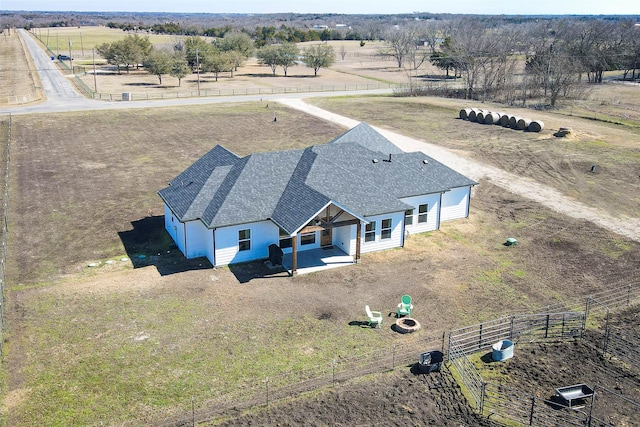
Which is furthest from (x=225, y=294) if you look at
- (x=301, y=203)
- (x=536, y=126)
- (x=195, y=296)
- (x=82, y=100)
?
(x=82, y=100)

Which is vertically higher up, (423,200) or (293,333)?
(423,200)

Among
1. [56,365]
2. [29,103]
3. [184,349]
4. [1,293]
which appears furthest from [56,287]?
[29,103]

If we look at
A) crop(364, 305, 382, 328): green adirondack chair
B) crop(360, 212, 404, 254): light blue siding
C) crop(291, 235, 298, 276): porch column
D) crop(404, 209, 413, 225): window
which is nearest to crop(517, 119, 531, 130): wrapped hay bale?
A: crop(404, 209, 413, 225): window

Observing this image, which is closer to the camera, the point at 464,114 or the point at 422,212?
the point at 422,212

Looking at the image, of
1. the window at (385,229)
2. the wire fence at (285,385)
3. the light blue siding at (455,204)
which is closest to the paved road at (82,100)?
the light blue siding at (455,204)

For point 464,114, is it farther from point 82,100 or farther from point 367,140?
point 82,100

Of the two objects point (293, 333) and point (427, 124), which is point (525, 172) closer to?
point (427, 124)

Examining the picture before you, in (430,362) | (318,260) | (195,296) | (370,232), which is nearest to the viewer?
(430,362)
